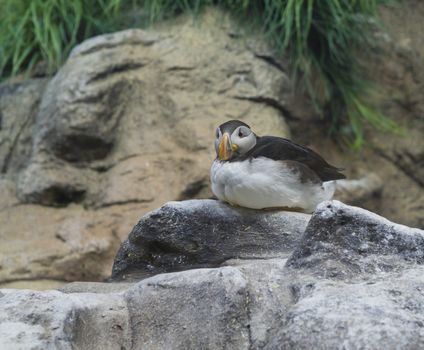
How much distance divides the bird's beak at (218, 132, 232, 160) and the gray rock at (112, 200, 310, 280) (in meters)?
0.18

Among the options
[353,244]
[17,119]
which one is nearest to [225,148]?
[353,244]

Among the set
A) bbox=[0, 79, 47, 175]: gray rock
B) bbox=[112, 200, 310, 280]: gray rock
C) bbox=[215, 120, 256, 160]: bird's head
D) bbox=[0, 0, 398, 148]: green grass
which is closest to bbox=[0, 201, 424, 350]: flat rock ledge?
bbox=[112, 200, 310, 280]: gray rock

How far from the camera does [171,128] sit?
4809 millimetres

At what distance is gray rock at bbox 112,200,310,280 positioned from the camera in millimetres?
2580

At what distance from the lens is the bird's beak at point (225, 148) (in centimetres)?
278

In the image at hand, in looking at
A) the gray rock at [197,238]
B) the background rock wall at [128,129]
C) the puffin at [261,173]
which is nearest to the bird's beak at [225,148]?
the puffin at [261,173]

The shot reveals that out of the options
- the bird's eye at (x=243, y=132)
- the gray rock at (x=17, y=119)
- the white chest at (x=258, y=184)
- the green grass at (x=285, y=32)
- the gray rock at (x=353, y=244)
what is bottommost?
the gray rock at (x=17, y=119)

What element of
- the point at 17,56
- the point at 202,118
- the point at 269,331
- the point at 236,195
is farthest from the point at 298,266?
the point at 17,56

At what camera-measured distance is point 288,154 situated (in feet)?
9.51

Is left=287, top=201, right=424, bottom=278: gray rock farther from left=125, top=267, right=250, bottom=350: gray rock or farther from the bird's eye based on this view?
the bird's eye

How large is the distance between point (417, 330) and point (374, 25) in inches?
148

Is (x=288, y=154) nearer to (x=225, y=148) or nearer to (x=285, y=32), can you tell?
(x=225, y=148)

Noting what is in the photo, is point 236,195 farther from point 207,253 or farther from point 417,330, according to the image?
point 417,330

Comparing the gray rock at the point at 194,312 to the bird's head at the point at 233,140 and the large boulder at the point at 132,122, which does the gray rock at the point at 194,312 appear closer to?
the bird's head at the point at 233,140
